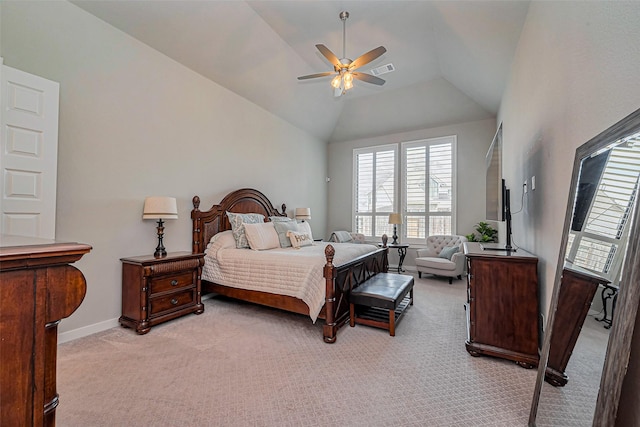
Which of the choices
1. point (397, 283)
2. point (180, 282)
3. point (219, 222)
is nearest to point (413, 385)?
point (397, 283)

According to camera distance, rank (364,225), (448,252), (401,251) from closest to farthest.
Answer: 1. (448,252)
2. (401,251)
3. (364,225)

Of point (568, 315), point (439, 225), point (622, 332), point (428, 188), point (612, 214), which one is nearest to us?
point (622, 332)

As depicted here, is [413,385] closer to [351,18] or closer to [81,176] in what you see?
[81,176]

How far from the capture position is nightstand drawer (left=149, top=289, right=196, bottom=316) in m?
2.98

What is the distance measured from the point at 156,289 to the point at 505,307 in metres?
3.43

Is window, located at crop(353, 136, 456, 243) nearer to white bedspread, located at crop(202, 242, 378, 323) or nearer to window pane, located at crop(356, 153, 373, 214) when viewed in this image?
window pane, located at crop(356, 153, 373, 214)

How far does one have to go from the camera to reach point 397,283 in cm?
330

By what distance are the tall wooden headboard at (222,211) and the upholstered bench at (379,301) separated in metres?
2.32

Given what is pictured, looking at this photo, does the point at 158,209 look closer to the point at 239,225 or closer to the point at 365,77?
the point at 239,225

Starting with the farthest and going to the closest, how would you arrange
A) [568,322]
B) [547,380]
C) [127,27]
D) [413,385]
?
[127,27]
[413,385]
[547,380]
[568,322]

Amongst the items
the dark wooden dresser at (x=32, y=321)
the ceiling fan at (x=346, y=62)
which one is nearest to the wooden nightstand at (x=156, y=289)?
the dark wooden dresser at (x=32, y=321)

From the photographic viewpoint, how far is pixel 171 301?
10.3 feet

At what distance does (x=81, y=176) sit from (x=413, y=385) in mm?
3594

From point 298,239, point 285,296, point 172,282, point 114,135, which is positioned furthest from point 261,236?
point 114,135
